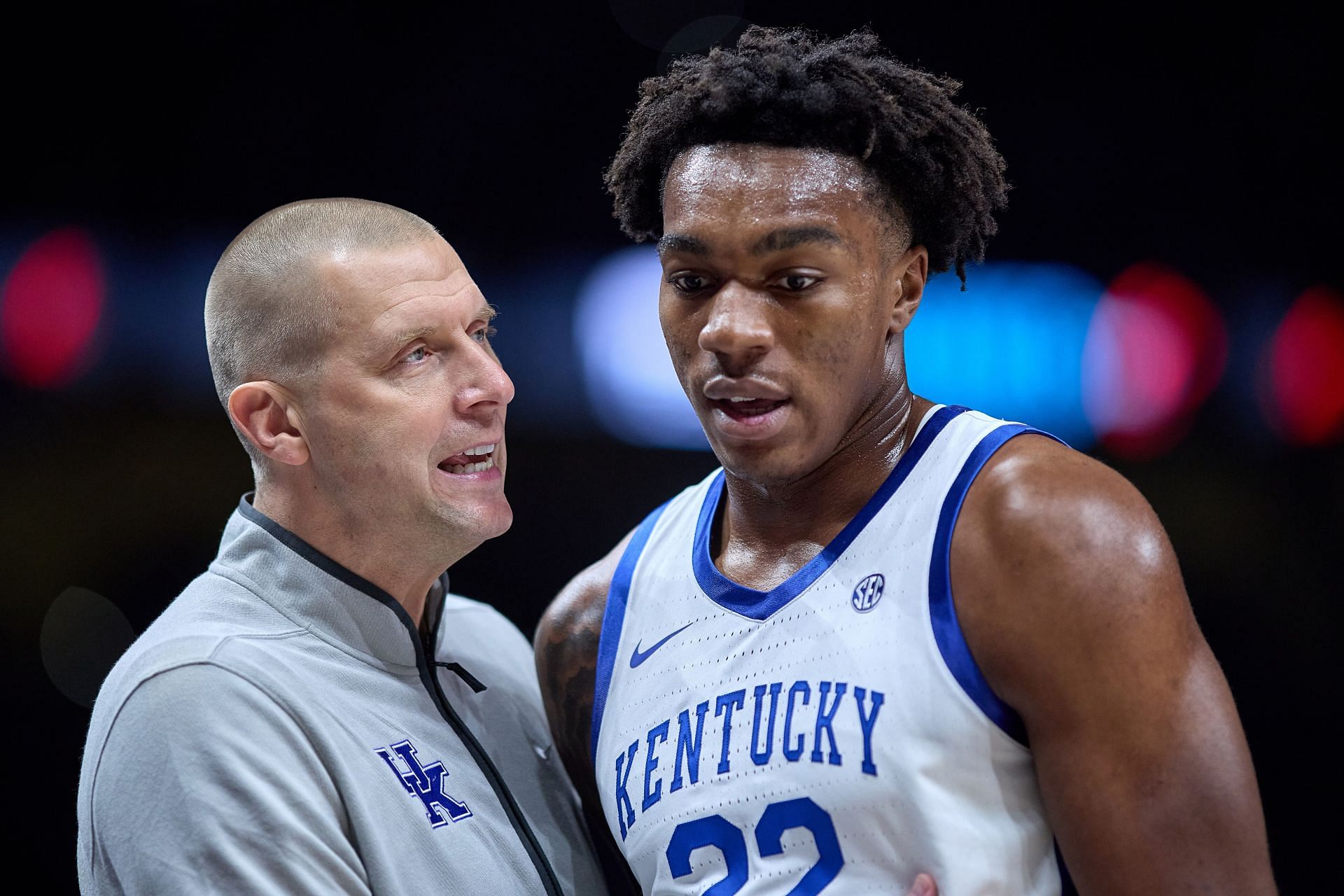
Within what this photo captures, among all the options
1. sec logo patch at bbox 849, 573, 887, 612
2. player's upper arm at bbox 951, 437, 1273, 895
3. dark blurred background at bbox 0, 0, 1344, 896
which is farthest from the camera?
dark blurred background at bbox 0, 0, 1344, 896

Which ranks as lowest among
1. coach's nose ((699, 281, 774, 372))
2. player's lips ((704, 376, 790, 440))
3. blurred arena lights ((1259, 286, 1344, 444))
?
blurred arena lights ((1259, 286, 1344, 444))

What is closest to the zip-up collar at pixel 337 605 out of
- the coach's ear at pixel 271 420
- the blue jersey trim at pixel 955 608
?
the coach's ear at pixel 271 420

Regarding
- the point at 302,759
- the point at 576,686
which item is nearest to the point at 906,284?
the point at 576,686

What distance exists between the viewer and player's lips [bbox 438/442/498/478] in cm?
200

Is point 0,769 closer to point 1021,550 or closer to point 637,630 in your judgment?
point 637,630

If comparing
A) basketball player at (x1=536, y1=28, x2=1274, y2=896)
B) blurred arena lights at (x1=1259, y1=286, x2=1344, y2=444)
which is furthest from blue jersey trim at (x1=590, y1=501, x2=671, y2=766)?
blurred arena lights at (x1=1259, y1=286, x2=1344, y2=444)

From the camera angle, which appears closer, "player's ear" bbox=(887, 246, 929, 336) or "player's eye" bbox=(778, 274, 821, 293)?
"player's eye" bbox=(778, 274, 821, 293)

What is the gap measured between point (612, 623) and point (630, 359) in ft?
7.51

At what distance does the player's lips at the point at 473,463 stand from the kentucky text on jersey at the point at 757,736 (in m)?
0.50

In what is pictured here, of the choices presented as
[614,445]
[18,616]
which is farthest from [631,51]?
[18,616]

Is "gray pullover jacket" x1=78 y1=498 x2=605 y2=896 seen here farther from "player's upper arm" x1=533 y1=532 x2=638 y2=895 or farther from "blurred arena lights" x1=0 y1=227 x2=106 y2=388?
"blurred arena lights" x1=0 y1=227 x2=106 y2=388

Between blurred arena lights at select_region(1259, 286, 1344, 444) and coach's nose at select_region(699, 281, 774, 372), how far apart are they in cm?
336

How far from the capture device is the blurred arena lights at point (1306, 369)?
4.43 metres

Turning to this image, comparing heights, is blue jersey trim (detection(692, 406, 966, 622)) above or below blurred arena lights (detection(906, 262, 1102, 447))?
above
